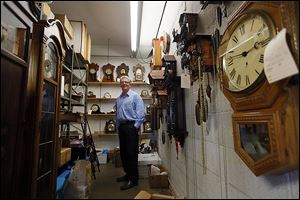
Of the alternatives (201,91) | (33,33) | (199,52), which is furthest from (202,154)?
(33,33)

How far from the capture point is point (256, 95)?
69 cm

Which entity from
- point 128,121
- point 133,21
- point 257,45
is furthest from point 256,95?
point 128,121

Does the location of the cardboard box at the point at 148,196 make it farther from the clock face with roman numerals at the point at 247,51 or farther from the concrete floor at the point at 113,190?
the clock face with roman numerals at the point at 247,51

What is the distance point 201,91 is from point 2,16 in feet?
2.65

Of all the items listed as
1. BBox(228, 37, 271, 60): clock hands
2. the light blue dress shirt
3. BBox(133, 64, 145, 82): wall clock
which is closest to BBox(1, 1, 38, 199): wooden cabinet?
BBox(133, 64, 145, 82): wall clock

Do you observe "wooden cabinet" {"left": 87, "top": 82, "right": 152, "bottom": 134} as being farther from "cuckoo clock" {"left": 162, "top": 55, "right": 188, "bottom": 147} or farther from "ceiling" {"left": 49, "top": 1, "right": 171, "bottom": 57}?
"ceiling" {"left": 49, "top": 1, "right": 171, "bottom": 57}

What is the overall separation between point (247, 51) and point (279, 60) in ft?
0.70

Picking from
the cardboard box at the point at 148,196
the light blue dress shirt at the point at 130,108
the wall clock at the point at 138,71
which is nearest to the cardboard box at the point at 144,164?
the cardboard box at the point at 148,196

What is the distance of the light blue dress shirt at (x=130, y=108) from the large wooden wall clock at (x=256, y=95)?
0.62m

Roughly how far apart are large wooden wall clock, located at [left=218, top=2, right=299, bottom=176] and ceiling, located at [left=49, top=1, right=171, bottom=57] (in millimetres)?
304

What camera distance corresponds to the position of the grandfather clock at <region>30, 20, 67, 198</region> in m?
0.71

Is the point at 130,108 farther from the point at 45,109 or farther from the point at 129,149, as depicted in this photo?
the point at 45,109

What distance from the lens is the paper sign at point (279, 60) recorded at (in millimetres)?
518

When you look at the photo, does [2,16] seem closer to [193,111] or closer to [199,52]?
[199,52]
